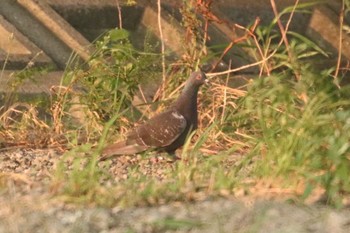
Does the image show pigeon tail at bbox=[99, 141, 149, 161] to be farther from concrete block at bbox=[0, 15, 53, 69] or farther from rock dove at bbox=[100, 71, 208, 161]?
concrete block at bbox=[0, 15, 53, 69]

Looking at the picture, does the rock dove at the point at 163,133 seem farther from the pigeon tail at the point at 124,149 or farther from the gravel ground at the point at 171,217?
the gravel ground at the point at 171,217

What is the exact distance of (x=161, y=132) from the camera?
734cm

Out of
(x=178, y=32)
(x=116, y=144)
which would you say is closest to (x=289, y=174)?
(x=116, y=144)

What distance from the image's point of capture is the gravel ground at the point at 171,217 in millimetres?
4891

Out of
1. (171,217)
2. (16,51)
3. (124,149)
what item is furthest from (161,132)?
(171,217)

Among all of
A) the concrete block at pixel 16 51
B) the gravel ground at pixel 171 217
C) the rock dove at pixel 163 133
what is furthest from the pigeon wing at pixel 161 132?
the gravel ground at pixel 171 217

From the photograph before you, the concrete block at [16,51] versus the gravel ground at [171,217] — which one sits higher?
the gravel ground at [171,217]

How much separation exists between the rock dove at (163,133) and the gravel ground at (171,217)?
6.09 feet

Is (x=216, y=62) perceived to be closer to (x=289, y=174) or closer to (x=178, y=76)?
(x=178, y=76)

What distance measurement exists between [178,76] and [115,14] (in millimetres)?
1661

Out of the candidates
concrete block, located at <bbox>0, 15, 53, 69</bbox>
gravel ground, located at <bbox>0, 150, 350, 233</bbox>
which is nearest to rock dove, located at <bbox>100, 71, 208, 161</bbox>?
concrete block, located at <bbox>0, 15, 53, 69</bbox>

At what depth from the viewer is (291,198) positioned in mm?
5383

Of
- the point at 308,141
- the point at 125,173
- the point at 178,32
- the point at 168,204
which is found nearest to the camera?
the point at 168,204

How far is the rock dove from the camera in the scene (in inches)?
289
